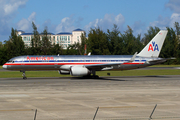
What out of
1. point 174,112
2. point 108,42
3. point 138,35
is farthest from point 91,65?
point 138,35

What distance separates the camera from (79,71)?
116 feet

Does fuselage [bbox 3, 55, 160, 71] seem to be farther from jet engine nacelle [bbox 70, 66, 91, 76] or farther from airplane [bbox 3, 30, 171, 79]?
jet engine nacelle [bbox 70, 66, 91, 76]

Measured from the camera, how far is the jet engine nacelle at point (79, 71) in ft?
115

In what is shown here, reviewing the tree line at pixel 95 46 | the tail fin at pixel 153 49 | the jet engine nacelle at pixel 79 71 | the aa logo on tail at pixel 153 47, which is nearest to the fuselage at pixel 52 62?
the jet engine nacelle at pixel 79 71

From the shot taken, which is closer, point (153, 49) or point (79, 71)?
point (79, 71)

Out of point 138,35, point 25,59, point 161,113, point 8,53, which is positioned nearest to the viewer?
point 161,113

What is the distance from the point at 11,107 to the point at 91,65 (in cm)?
2366

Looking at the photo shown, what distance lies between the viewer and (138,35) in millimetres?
151625

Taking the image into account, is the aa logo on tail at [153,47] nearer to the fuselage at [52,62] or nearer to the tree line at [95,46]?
the fuselage at [52,62]

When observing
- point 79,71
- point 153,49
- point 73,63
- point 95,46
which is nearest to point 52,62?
point 73,63

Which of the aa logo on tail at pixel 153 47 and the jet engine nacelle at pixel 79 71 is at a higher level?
the aa logo on tail at pixel 153 47

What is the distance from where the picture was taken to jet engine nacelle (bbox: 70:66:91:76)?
35069mm

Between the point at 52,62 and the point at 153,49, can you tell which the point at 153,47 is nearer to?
the point at 153,49

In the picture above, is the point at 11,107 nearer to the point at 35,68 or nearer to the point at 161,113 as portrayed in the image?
the point at 161,113
